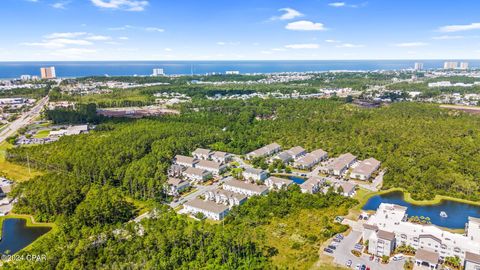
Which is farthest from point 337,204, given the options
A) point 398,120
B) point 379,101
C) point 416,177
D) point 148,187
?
point 379,101

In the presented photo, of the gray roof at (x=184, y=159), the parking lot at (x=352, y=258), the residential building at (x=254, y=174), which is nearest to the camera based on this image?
the parking lot at (x=352, y=258)

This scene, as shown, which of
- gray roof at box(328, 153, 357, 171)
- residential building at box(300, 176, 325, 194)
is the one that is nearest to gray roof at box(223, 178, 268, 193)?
residential building at box(300, 176, 325, 194)

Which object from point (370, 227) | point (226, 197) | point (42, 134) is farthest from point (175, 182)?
point (42, 134)

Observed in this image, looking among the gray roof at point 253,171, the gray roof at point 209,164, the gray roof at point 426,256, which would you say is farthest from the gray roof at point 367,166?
the gray roof at point 426,256

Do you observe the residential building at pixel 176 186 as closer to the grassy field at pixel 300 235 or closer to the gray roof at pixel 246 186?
the gray roof at pixel 246 186

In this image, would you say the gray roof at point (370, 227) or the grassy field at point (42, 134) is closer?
the gray roof at point (370, 227)

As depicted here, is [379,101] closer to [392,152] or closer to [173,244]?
[392,152]
